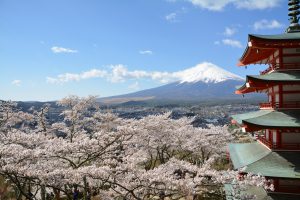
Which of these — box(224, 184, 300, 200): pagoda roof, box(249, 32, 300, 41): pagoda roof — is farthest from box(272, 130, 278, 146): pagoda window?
box(249, 32, 300, 41): pagoda roof

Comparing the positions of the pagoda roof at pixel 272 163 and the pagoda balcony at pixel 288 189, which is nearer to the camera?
the pagoda roof at pixel 272 163

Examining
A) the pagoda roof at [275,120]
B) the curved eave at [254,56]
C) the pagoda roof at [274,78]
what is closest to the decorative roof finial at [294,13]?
the curved eave at [254,56]

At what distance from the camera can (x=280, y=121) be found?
14586mm

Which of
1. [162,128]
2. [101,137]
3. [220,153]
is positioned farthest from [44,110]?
[220,153]

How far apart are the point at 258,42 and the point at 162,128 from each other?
12455 millimetres

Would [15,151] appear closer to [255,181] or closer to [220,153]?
[255,181]

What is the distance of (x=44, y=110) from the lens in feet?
102

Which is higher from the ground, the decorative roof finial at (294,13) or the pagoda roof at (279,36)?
the decorative roof finial at (294,13)

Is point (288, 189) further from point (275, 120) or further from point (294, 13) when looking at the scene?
point (294, 13)

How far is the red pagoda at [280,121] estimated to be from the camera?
14250 mm

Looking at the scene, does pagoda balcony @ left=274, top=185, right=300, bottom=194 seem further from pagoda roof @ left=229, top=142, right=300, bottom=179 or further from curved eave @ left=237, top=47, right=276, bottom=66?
curved eave @ left=237, top=47, right=276, bottom=66

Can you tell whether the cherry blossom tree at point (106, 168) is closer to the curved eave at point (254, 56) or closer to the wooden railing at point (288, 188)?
the wooden railing at point (288, 188)

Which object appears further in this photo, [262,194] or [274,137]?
[274,137]

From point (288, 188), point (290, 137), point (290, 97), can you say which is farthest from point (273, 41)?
point (288, 188)
